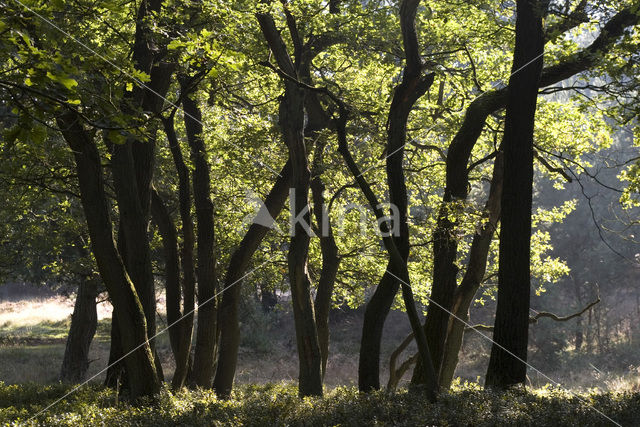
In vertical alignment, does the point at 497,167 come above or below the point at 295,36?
below

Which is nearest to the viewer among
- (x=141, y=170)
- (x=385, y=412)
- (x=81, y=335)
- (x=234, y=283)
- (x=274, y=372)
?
(x=385, y=412)

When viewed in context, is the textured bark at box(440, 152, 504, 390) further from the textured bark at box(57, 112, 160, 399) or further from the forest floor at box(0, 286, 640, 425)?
the textured bark at box(57, 112, 160, 399)

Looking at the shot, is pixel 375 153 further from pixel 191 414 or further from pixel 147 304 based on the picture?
pixel 191 414

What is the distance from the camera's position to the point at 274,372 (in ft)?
106

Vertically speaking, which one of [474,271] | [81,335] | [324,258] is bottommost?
[81,335]

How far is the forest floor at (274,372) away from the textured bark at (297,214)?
62 centimetres

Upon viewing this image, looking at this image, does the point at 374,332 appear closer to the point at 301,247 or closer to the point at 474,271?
the point at 301,247

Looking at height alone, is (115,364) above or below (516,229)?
below

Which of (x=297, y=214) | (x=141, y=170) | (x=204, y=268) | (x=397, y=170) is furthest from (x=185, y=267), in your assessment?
(x=397, y=170)

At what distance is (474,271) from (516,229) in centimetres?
360

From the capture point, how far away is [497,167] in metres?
12.8

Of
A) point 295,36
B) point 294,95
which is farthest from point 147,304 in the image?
point 295,36

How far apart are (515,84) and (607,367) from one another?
111ft

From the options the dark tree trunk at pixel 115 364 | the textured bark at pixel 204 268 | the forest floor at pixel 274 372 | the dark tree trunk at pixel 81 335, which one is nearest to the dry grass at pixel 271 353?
the forest floor at pixel 274 372
